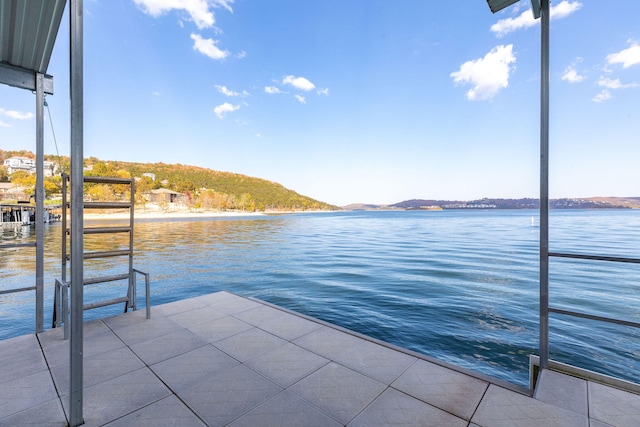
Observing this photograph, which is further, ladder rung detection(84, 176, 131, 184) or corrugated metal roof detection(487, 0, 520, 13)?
ladder rung detection(84, 176, 131, 184)

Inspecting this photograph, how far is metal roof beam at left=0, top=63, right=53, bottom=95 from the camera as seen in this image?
10.4ft

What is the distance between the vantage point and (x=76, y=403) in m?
1.77

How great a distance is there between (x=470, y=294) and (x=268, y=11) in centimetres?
3084

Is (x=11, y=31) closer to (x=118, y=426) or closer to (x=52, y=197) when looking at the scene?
(x=118, y=426)

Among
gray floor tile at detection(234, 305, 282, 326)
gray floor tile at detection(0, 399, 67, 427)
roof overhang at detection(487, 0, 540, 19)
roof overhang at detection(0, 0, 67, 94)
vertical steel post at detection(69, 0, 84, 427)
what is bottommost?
gray floor tile at detection(234, 305, 282, 326)

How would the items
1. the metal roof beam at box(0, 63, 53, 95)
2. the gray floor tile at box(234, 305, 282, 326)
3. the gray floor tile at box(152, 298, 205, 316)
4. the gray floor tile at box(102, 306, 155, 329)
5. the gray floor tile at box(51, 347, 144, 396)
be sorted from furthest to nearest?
the gray floor tile at box(152, 298, 205, 316)
the gray floor tile at box(234, 305, 282, 326)
the gray floor tile at box(102, 306, 155, 329)
the metal roof beam at box(0, 63, 53, 95)
the gray floor tile at box(51, 347, 144, 396)

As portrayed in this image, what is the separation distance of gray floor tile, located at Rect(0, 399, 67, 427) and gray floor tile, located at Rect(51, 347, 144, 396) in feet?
0.53

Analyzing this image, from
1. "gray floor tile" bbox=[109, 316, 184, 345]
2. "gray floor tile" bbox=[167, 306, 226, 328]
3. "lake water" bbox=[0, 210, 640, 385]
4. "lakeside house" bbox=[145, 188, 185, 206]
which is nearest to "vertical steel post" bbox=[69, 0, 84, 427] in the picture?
"gray floor tile" bbox=[109, 316, 184, 345]

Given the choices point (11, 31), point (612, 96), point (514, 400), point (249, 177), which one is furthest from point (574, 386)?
point (249, 177)

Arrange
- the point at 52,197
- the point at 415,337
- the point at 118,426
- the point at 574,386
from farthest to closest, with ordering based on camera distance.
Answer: the point at 52,197, the point at 415,337, the point at 574,386, the point at 118,426

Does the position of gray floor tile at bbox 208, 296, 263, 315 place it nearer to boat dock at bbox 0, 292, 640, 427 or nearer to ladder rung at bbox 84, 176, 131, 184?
boat dock at bbox 0, 292, 640, 427

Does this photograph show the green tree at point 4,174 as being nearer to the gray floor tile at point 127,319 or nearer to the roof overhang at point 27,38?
the roof overhang at point 27,38

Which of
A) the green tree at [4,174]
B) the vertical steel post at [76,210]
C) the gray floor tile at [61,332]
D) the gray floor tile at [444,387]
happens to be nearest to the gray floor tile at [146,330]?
the gray floor tile at [61,332]

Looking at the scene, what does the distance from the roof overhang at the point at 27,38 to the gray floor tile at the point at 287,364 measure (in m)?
3.72
